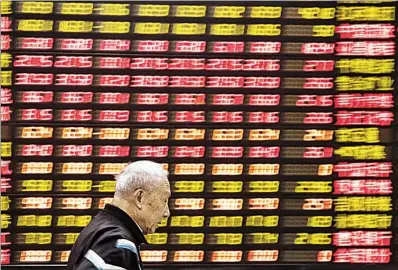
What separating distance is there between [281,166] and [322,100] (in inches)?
16.5

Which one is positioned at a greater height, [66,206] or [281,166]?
[281,166]

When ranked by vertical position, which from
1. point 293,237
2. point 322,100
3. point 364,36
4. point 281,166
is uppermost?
point 364,36

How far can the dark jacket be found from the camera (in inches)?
129

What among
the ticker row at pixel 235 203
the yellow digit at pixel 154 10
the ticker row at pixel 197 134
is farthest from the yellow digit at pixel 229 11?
the ticker row at pixel 235 203

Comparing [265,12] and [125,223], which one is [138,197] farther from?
[265,12]

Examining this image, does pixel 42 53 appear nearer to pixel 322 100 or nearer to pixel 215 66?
pixel 215 66

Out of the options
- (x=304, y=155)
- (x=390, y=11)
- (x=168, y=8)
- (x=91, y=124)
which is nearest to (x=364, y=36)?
(x=390, y=11)

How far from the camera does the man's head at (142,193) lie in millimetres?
3533

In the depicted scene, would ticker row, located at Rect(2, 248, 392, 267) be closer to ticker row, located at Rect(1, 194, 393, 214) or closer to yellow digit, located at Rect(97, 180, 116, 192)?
ticker row, located at Rect(1, 194, 393, 214)

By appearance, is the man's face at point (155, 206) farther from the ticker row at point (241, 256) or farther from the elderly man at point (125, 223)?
the ticker row at point (241, 256)

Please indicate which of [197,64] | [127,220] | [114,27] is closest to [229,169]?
[197,64]

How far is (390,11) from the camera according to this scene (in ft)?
17.2

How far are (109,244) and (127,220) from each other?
0.22m

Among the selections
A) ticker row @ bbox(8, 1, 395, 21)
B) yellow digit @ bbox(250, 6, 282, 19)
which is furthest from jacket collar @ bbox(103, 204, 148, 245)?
yellow digit @ bbox(250, 6, 282, 19)
